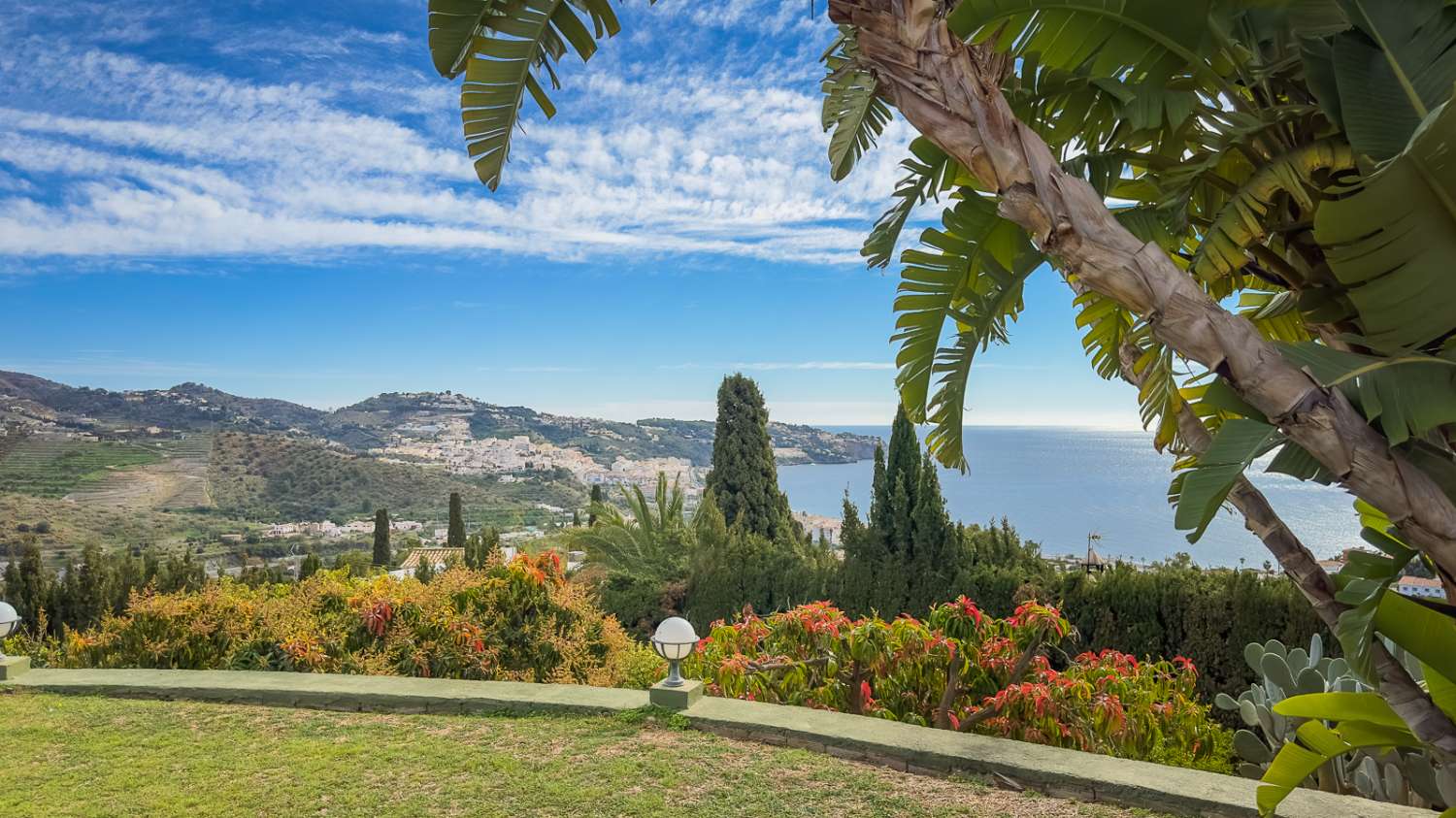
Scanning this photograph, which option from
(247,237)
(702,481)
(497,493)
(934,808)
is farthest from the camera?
(497,493)

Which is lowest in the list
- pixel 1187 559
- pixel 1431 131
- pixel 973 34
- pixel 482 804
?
pixel 482 804

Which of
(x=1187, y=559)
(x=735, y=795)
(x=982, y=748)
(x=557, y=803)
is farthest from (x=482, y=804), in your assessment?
(x=1187, y=559)

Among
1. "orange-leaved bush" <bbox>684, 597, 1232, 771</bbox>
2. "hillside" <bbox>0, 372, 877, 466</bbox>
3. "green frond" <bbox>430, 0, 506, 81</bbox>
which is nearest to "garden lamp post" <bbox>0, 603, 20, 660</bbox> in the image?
"orange-leaved bush" <bbox>684, 597, 1232, 771</bbox>

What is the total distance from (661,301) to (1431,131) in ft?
126

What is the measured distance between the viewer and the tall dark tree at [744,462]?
1357 centimetres

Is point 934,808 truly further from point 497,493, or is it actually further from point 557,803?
point 497,493

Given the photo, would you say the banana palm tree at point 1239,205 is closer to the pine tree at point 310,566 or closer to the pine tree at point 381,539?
the pine tree at point 310,566

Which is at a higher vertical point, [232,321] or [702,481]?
[232,321]

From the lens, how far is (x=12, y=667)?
5.50 meters

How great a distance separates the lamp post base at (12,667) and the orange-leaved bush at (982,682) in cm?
463

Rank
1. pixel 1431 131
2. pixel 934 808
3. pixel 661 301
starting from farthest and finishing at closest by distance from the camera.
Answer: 1. pixel 661 301
2. pixel 934 808
3. pixel 1431 131

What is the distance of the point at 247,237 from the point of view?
25.8 m

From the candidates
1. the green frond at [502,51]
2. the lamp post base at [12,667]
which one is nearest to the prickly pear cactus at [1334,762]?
the green frond at [502,51]

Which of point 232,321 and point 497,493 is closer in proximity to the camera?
point 497,493
